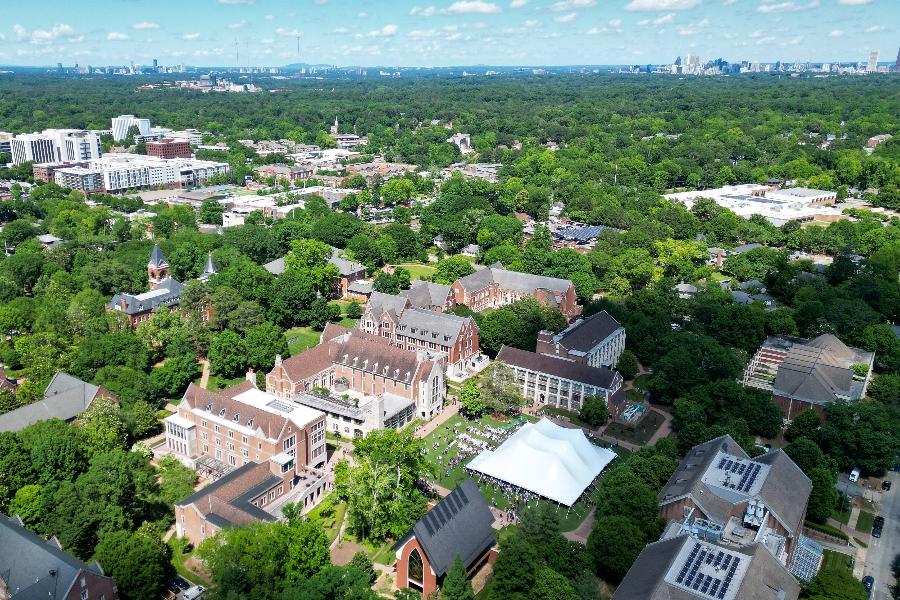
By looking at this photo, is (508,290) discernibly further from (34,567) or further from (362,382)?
(34,567)

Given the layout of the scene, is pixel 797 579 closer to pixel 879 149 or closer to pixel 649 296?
pixel 649 296

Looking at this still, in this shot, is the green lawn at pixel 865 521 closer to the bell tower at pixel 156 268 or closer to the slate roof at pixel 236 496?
the slate roof at pixel 236 496

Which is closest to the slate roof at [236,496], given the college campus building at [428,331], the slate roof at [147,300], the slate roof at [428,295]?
the college campus building at [428,331]

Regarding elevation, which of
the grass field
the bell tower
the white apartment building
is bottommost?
the grass field

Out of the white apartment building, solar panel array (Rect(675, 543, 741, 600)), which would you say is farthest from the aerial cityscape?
the white apartment building

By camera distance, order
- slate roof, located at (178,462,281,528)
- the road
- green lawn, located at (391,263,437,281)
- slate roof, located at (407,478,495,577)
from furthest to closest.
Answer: green lawn, located at (391,263,437,281)
slate roof, located at (178,462,281,528)
the road
slate roof, located at (407,478,495,577)

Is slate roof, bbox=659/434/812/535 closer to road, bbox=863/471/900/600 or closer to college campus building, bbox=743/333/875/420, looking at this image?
road, bbox=863/471/900/600

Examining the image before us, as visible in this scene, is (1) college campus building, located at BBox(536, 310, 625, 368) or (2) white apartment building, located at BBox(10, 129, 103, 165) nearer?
(1) college campus building, located at BBox(536, 310, 625, 368)

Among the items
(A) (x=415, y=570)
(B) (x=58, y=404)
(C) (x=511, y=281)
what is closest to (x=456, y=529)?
(A) (x=415, y=570)
